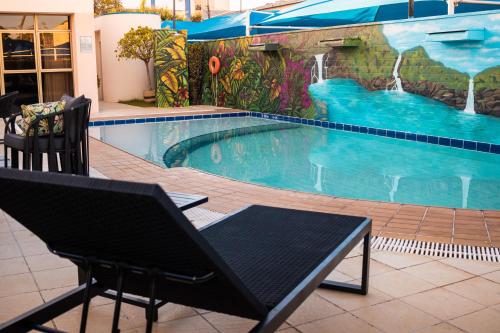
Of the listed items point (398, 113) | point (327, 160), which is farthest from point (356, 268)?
point (398, 113)

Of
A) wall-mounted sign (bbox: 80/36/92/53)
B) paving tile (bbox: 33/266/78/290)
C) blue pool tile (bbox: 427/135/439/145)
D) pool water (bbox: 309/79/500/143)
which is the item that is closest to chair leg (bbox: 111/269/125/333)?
paving tile (bbox: 33/266/78/290)

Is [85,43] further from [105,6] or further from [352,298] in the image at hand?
[105,6]

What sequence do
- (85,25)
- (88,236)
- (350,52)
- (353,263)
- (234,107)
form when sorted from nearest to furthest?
(88,236) < (353,263) < (350,52) < (85,25) < (234,107)

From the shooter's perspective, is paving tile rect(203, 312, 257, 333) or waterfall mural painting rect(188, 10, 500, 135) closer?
paving tile rect(203, 312, 257, 333)

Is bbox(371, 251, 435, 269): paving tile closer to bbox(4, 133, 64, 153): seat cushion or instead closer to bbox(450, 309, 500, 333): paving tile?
bbox(450, 309, 500, 333): paving tile

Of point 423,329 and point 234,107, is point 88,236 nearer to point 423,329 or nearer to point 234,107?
point 423,329

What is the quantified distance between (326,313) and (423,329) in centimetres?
43

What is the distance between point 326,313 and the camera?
2557 millimetres

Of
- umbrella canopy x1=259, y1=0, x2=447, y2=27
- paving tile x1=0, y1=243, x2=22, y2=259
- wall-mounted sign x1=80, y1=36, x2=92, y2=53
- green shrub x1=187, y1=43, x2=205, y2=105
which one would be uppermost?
umbrella canopy x1=259, y1=0, x2=447, y2=27

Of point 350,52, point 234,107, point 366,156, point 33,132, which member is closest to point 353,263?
point 33,132

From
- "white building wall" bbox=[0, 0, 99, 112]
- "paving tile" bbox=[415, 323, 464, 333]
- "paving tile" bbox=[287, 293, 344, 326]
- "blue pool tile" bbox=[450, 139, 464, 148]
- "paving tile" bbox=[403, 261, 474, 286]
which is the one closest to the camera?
"paving tile" bbox=[415, 323, 464, 333]

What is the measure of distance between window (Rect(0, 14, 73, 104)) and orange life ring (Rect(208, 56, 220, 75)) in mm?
3473

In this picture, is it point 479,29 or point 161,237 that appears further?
point 479,29

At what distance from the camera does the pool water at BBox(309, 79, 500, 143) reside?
327 inches
